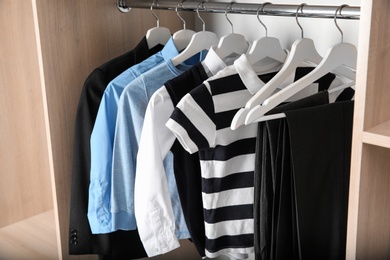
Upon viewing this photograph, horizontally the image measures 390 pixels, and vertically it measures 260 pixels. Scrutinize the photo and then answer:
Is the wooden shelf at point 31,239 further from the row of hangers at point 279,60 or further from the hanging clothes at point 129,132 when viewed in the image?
the row of hangers at point 279,60

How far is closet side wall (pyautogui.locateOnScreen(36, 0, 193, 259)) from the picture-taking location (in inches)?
58.6

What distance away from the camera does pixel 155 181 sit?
128 centimetres

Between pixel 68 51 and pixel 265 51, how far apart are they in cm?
59

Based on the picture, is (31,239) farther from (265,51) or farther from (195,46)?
(265,51)

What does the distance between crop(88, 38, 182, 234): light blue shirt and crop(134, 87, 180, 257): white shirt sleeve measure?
0.12 meters

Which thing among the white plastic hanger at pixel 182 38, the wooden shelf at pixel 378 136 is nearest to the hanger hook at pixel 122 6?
the white plastic hanger at pixel 182 38

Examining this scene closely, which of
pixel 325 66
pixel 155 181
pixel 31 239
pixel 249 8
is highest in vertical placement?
pixel 249 8

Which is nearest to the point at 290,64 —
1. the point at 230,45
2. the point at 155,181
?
the point at 230,45

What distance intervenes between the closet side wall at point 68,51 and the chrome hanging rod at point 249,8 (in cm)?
7

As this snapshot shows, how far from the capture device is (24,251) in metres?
1.85

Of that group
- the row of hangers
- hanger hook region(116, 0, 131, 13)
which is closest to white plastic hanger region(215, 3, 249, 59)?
the row of hangers

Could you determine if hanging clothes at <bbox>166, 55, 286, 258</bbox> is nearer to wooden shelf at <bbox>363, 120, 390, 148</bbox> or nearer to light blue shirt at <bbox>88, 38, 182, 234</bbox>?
light blue shirt at <bbox>88, 38, 182, 234</bbox>

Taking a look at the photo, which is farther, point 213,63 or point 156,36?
point 156,36

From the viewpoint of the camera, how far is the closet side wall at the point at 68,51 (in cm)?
149
